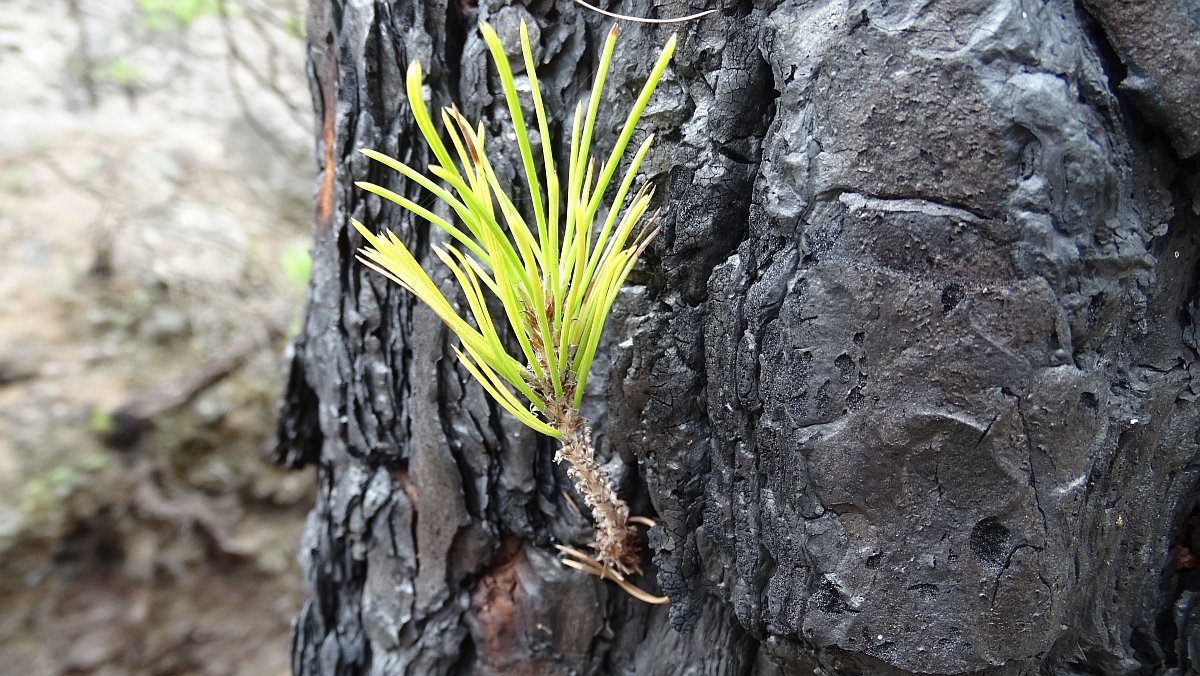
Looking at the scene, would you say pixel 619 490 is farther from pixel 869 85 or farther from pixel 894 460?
pixel 869 85

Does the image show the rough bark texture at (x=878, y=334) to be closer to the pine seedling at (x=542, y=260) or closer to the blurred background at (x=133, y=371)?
the pine seedling at (x=542, y=260)

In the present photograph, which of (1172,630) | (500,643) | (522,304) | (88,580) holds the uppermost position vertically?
(522,304)

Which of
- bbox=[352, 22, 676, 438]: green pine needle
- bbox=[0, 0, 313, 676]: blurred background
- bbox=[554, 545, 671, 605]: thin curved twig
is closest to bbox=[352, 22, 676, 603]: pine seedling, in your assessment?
bbox=[352, 22, 676, 438]: green pine needle

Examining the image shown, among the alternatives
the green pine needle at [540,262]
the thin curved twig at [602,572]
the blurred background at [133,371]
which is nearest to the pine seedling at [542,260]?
the green pine needle at [540,262]

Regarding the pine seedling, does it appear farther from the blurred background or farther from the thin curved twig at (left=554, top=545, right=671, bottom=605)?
the blurred background

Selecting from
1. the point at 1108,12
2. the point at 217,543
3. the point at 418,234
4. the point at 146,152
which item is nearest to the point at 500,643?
the point at 418,234

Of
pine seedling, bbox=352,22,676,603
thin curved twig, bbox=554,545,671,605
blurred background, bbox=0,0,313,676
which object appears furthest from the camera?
blurred background, bbox=0,0,313,676

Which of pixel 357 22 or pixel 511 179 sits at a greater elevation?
pixel 357 22
